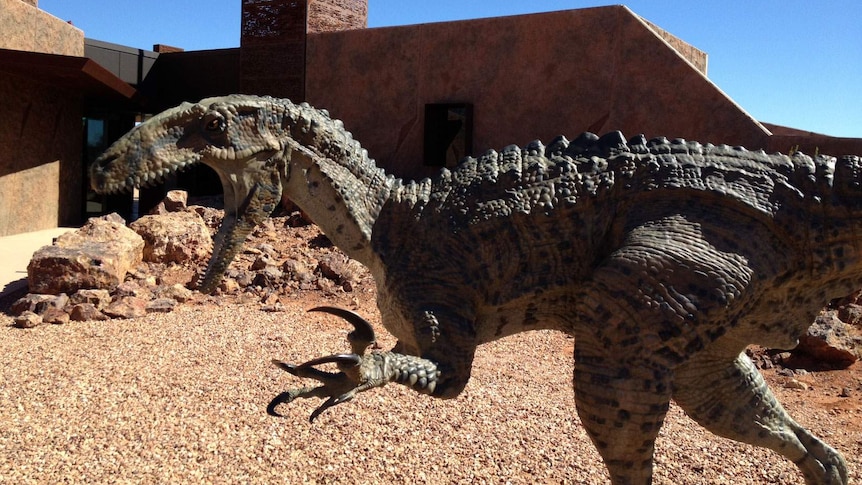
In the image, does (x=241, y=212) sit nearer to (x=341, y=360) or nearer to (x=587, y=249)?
(x=341, y=360)

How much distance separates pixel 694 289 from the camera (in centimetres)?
187

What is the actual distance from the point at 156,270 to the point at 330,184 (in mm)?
6268

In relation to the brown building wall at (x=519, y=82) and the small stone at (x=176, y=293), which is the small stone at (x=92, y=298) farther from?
the brown building wall at (x=519, y=82)

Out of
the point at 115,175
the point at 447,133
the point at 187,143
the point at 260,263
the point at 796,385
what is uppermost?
the point at 447,133

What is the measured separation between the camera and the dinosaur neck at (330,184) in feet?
7.69

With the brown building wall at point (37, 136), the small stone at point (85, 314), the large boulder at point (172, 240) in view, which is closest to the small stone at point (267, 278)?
the large boulder at point (172, 240)

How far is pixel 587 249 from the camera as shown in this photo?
6.93 feet

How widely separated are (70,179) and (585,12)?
10284 millimetres

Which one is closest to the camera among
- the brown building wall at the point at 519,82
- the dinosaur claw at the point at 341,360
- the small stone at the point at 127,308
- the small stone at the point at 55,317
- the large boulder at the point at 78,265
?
the dinosaur claw at the point at 341,360

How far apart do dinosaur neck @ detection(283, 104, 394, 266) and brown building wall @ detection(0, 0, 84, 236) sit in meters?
10.8

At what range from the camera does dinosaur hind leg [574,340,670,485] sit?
190 centimetres

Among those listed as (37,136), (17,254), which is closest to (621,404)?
(17,254)

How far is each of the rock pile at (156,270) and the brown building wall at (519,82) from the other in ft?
7.80

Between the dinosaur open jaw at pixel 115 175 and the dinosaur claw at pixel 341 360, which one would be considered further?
the dinosaur open jaw at pixel 115 175
